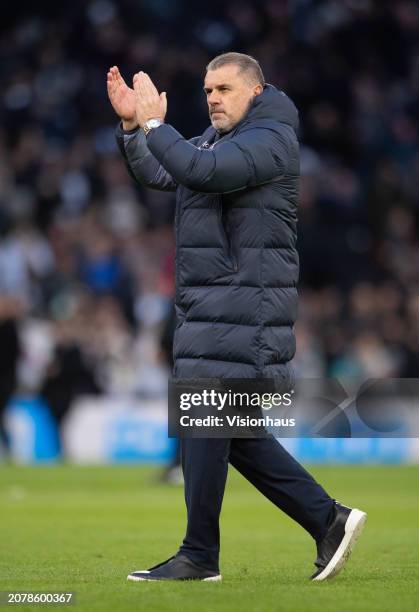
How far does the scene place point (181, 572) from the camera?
6.50m

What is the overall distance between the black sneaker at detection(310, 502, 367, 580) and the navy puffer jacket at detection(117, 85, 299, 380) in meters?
0.67

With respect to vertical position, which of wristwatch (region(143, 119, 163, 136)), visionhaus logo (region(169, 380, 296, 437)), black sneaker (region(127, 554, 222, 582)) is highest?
wristwatch (region(143, 119, 163, 136))

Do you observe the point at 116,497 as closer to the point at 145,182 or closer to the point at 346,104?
the point at 145,182

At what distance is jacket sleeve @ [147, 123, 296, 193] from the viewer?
20.7 ft

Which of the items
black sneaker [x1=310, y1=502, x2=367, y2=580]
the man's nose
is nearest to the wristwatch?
the man's nose

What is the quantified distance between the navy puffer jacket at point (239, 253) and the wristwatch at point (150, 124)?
0.17 ft

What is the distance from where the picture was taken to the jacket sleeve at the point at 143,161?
6.93 m

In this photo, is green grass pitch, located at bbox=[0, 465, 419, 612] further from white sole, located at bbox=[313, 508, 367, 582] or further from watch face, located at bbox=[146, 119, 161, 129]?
watch face, located at bbox=[146, 119, 161, 129]

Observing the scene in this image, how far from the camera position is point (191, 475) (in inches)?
257

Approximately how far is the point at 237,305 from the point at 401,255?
15.1 metres

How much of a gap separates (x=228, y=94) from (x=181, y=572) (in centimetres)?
212

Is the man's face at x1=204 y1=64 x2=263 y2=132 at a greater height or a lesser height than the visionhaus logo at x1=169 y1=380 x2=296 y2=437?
greater

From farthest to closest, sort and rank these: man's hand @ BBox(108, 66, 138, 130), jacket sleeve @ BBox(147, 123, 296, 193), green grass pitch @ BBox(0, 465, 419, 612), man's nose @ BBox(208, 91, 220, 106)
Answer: man's hand @ BBox(108, 66, 138, 130), man's nose @ BBox(208, 91, 220, 106), jacket sleeve @ BBox(147, 123, 296, 193), green grass pitch @ BBox(0, 465, 419, 612)

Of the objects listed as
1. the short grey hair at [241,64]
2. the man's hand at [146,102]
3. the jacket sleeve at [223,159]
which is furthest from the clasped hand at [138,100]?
the short grey hair at [241,64]
